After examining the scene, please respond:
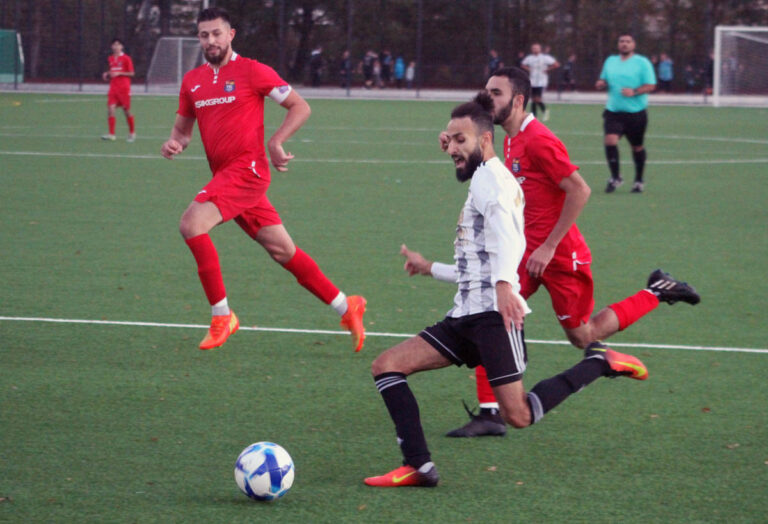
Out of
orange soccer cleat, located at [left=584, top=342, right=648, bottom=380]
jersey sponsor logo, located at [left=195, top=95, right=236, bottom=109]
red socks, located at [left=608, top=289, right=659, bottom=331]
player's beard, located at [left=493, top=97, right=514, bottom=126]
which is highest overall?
jersey sponsor logo, located at [left=195, top=95, right=236, bottom=109]

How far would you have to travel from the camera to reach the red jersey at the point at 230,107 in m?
7.64

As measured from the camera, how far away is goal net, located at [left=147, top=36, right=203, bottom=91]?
46.9 meters

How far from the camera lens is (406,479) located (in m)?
5.02

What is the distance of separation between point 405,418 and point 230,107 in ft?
10.9

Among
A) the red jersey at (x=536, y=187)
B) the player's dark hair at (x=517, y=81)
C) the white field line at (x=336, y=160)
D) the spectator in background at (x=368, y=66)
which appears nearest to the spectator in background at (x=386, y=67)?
the spectator in background at (x=368, y=66)

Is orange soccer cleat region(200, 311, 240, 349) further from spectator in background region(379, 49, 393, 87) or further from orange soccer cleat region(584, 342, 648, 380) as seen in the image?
spectator in background region(379, 49, 393, 87)

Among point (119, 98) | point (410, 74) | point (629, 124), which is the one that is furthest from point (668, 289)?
point (410, 74)

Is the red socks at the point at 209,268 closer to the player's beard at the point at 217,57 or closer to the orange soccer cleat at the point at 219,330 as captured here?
the orange soccer cleat at the point at 219,330

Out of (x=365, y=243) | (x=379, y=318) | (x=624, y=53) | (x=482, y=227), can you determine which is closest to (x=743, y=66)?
(x=624, y=53)

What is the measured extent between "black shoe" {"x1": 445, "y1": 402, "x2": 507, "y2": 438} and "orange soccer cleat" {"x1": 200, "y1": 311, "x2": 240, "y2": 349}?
200 centimetres

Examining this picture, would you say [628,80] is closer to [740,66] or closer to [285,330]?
[285,330]

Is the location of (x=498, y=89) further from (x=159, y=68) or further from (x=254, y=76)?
(x=159, y=68)

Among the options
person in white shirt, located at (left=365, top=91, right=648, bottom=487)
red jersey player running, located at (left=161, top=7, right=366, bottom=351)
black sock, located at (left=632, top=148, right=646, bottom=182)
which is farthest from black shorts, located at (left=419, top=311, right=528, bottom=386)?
black sock, located at (left=632, top=148, right=646, bottom=182)

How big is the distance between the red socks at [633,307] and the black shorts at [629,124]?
9925mm
